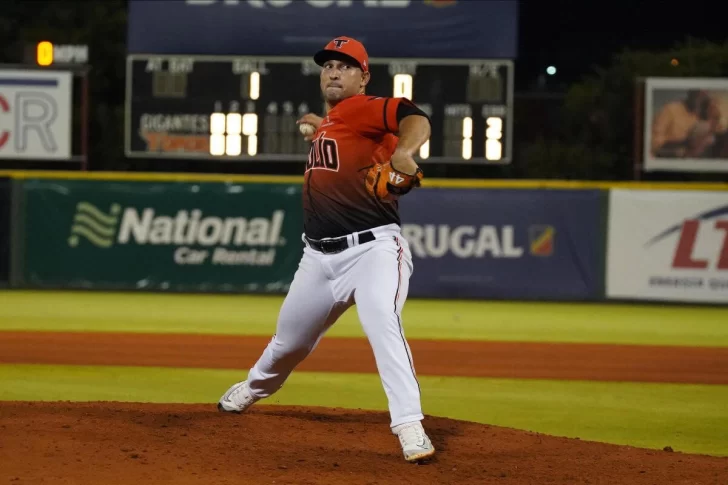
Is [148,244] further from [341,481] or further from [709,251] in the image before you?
[341,481]

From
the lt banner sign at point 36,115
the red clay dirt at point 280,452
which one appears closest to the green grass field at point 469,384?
the red clay dirt at point 280,452

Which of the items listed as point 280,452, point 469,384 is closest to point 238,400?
point 280,452

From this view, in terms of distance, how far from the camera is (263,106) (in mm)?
12750

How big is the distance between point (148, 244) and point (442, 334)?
4650 millimetres

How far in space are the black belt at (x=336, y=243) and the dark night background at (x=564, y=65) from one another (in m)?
20.2

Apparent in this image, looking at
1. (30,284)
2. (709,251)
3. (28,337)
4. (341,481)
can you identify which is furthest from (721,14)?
(341,481)

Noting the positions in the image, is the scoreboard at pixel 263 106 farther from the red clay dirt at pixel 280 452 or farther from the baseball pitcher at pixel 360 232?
the baseball pitcher at pixel 360 232

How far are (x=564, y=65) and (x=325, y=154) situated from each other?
139 feet

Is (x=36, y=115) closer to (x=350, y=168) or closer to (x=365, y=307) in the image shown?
(x=350, y=168)

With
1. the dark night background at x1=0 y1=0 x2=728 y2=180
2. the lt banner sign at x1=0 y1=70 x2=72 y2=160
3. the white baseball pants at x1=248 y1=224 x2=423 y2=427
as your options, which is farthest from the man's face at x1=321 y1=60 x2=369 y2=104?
the dark night background at x1=0 y1=0 x2=728 y2=180

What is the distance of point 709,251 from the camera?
1257cm

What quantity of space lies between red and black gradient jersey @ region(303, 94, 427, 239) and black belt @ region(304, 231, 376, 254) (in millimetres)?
23

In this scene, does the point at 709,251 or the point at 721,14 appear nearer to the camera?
the point at 709,251

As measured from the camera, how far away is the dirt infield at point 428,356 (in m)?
7.54
